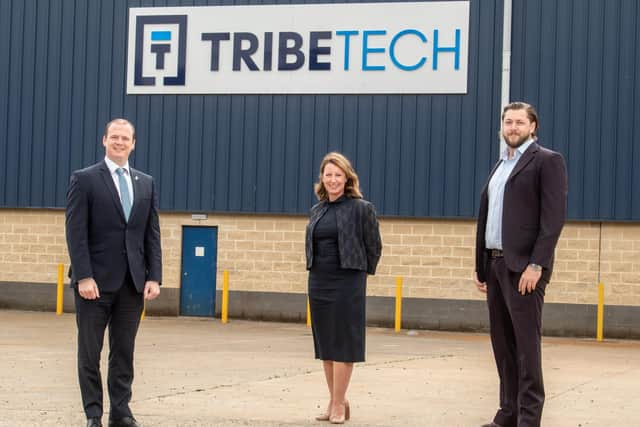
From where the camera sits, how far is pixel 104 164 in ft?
27.8

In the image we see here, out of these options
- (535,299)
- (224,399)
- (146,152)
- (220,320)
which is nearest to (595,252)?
(220,320)

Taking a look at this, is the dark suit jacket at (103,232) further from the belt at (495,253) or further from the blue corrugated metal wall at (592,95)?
the blue corrugated metal wall at (592,95)

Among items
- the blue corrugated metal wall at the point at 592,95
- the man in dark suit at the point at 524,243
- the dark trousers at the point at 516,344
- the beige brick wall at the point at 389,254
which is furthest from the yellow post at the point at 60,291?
the man in dark suit at the point at 524,243

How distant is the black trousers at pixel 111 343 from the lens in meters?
8.27

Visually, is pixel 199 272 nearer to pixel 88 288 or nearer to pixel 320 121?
pixel 320 121

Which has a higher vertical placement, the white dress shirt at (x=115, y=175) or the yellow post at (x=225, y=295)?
the white dress shirt at (x=115, y=175)

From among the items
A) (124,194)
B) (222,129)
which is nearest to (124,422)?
(124,194)

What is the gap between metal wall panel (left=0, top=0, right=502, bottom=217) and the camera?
944 inches

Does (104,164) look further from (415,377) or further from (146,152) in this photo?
Answer: (146,152)

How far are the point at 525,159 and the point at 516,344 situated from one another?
3.93 ft

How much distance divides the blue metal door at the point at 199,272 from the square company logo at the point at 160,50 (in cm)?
313

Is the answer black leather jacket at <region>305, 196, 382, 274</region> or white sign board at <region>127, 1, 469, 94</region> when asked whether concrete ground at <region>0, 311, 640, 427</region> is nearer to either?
black leather jacket at <region>305, 196, 382, 274</region>

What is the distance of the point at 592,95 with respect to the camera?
23.3 metres

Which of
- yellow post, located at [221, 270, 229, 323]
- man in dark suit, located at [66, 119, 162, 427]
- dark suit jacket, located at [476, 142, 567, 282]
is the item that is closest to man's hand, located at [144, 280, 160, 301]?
man in dark suit, located at [66, 119, 162, 427]
